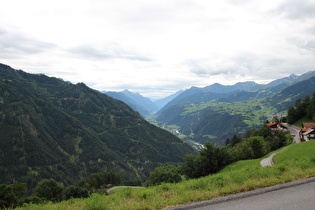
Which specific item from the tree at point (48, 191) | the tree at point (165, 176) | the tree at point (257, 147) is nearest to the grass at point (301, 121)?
the tree at point (257, 147)

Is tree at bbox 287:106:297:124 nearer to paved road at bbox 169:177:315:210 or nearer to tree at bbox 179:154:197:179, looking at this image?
tree at bbox 179:154:197:179

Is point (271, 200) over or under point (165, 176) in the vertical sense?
over

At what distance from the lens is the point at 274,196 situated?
258 inches

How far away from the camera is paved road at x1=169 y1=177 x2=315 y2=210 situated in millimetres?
5969

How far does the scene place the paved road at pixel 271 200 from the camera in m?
5.97

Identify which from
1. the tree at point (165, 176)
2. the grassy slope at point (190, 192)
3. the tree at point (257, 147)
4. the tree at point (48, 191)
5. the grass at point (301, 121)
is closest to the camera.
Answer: the grassy slope at point (190, 192)

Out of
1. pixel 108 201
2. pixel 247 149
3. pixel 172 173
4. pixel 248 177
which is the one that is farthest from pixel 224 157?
pixel 108 201

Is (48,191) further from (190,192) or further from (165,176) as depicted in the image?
(190,192)

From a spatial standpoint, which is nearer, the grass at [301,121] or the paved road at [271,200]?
the paved road at [271,200]

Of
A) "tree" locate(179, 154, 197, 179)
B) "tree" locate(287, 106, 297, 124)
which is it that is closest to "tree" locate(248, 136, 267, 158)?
"tree" locate(179, 154, 197, 179)

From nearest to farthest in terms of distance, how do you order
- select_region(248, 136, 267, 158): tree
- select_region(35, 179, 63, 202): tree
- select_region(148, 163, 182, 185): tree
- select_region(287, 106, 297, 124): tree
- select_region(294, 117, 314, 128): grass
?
select_region(148, 163, 182, 185): tree
select_region(248, 136, 267, 158): tree
select_region(35, 179, 63, 202): tree
select_region(294, 117, 314, 128): grass
select_region(287, 106, 297, 124): tree

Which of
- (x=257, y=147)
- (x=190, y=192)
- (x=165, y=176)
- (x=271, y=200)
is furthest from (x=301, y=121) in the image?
(x=190, y=192)

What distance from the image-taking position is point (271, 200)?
6336mm

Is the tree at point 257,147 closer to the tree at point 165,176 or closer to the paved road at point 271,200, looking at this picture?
the tree at point 165,176
